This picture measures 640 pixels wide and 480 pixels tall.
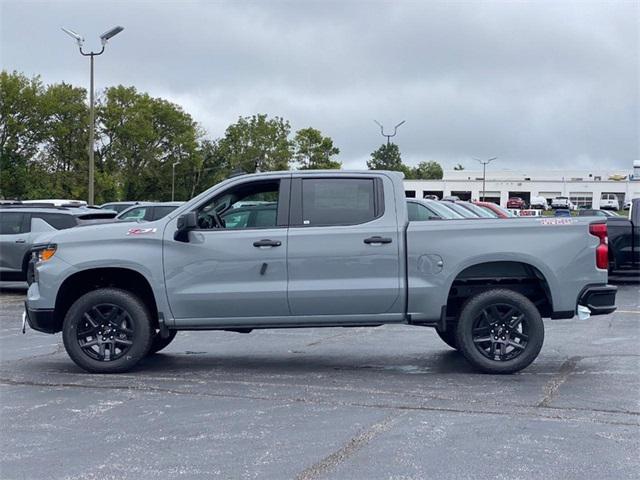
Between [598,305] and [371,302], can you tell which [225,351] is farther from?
[598,305]

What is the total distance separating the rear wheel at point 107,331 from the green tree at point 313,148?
210 ft

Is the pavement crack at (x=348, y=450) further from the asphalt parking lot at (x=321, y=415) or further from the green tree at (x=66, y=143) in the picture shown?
the green tree at (x=66, y=143)

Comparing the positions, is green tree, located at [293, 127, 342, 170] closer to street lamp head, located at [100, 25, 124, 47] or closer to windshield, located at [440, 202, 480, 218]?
street lamp head, located at [100, 25, 124, 47]

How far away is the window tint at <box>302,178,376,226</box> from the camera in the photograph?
8484 mm

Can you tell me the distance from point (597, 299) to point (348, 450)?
369cm

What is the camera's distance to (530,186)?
111 m

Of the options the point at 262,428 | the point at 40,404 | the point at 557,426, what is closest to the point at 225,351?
the point at 40,404

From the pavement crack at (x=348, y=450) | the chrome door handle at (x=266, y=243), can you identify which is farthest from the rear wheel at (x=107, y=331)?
the pavement crack at (x=348, y=450)

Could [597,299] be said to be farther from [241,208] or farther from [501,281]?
[241,208]

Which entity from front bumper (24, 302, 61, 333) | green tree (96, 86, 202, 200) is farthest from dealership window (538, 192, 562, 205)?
front bumper (24, 302, 61, 333)

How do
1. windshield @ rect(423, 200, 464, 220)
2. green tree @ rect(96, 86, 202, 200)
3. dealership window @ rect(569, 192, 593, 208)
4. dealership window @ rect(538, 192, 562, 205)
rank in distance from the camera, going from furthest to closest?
dealership window @ rect(538, 192, 562, 205), dealership window @ rect(569, 192, 593, 208), green tree @ rect(96, 86, 202, 200), windshield @ rect(423, 200, 464, 220)

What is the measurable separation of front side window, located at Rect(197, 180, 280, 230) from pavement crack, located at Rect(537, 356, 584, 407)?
3008 mm

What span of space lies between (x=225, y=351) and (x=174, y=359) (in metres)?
0.80

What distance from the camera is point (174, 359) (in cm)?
955
